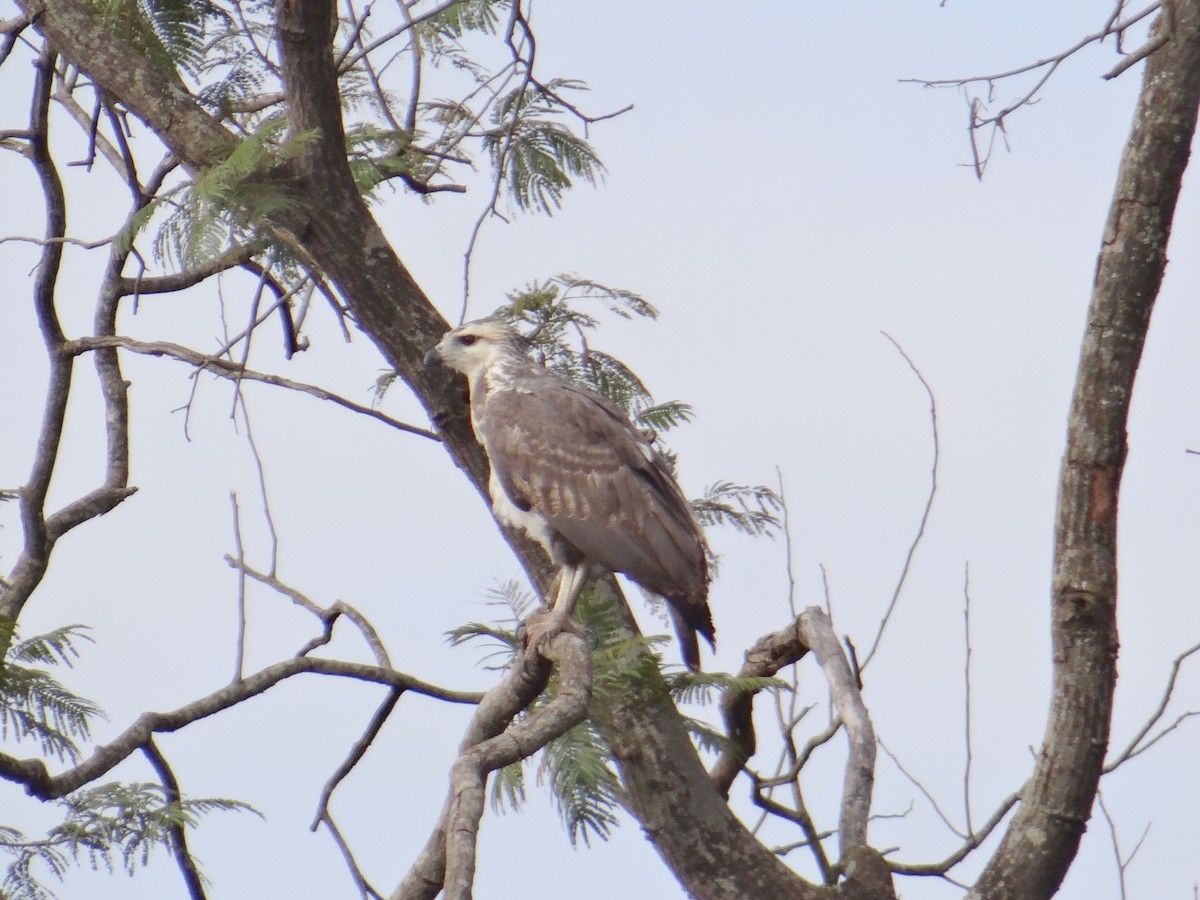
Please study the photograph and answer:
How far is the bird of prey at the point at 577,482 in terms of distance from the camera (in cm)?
506

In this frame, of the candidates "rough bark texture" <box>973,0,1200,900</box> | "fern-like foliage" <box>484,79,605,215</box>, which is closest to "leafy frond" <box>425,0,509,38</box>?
"fern-like foliage" <box>484,79,605,215</box>

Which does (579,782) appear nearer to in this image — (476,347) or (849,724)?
(849,724)

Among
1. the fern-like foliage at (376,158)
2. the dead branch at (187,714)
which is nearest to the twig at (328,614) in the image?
the dead branch at (187,714)

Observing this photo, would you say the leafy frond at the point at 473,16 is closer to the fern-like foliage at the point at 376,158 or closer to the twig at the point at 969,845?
the fern-like foliage at the point at 376,158

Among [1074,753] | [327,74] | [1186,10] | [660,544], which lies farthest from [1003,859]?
[327,74]

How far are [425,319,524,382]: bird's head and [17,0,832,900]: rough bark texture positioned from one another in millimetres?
88

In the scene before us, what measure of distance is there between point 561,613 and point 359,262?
1.38m

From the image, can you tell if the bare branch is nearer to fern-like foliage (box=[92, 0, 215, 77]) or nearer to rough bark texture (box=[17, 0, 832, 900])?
rough bark texture (box=[17, 0, 832, 900])

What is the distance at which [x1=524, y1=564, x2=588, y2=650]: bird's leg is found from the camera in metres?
4.00

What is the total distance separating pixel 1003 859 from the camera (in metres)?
4.13

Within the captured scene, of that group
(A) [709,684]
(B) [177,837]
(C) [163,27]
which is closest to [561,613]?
(A) [709,684]

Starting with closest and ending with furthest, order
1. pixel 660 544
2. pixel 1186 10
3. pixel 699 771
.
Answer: pixel 1186 10 → pixel 699 771 → pixel 660 544

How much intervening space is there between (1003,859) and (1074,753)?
382mm

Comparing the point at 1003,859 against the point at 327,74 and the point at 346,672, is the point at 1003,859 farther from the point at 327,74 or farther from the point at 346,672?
the point at 327,74
